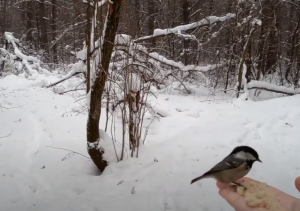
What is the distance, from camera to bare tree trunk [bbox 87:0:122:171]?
2.97m

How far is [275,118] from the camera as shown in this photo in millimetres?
5023

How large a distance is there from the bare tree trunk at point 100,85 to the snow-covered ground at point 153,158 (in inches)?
11.8

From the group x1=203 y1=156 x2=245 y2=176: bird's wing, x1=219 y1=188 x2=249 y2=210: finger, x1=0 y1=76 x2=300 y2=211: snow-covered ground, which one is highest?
x1=203 y1=156 x2=245 y2=176: bird's wing

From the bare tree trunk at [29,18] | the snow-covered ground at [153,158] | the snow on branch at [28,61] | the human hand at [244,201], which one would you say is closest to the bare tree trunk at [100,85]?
the snow-covered ground at [153,158]

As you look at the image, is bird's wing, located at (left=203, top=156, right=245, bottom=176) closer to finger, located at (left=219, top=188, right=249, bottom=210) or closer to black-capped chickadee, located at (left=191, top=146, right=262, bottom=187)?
black-capped chickadee, located at (left=191, top=146, right=262, bottom=187)

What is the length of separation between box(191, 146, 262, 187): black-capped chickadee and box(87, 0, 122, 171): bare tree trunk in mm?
1751

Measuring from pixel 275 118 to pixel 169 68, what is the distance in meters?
3.22

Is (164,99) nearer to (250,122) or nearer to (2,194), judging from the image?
(250,122)

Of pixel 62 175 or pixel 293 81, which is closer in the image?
pixel 62 175

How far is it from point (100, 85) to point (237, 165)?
1.89 metres

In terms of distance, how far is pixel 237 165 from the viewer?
2.07 meters

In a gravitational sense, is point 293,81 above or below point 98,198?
above

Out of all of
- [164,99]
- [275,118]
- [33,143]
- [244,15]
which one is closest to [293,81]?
[244,15]

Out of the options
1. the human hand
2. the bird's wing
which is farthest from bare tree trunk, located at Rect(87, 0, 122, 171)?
the human hand
